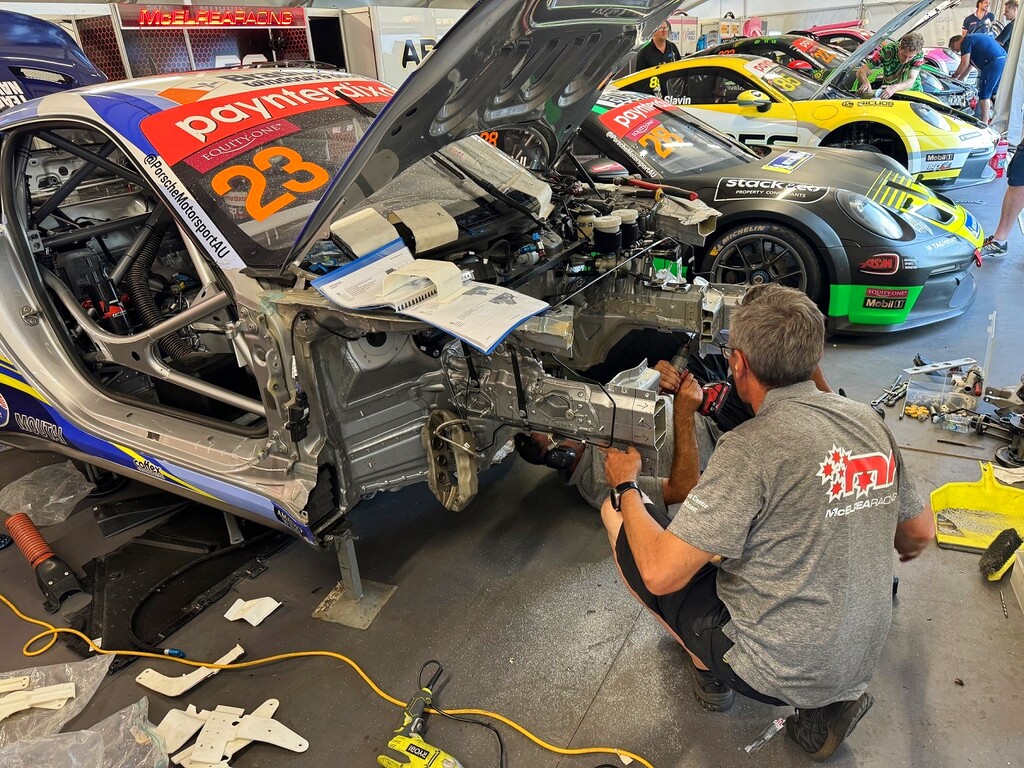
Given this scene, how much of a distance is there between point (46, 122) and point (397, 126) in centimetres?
140

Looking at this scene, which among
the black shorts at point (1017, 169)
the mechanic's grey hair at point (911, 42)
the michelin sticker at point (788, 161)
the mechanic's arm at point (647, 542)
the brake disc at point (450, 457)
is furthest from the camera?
the mechanic's grey hair at point (911, 42)

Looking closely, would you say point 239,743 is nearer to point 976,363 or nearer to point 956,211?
point 976,363

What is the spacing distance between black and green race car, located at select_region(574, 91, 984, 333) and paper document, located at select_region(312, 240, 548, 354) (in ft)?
8.24

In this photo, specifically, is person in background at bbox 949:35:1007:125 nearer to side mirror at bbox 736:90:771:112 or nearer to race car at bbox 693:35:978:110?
race car at bbox 693:35:978:110

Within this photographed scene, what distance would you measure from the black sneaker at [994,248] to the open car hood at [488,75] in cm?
467

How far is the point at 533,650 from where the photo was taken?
2.06 m

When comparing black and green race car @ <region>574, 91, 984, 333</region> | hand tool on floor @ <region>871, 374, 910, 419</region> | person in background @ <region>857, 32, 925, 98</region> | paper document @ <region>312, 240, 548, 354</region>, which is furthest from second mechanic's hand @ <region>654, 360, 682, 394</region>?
person in background @ <region>857, 32, 925, 98</region>

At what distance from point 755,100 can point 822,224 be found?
9.10ft

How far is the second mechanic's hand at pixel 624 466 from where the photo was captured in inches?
70.9

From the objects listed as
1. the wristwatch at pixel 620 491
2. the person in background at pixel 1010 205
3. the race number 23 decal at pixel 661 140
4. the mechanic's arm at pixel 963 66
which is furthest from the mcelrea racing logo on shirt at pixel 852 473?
the mechanic's arm at pixel 963 66

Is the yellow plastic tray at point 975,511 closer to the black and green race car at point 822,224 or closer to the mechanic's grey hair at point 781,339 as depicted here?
the mechanic's grey hair at point 781,339

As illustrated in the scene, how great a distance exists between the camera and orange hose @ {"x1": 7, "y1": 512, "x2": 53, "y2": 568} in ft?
8.30

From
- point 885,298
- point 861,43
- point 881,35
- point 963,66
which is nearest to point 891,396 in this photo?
point 885,298

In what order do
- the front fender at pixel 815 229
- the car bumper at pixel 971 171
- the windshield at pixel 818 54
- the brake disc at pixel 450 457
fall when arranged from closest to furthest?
the brake disc at pixel 450 457 → the front fender at pixel 815 229 → the car bumper at pixel 971 171 → the windshield at pixel 818 54
